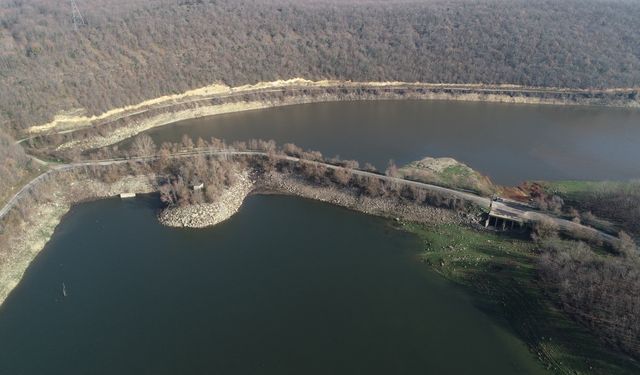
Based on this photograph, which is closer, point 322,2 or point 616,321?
point 616,321

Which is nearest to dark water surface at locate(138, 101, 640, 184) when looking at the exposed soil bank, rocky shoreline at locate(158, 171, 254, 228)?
A: rocky shoreline at locate(158, 171, 254, 228)

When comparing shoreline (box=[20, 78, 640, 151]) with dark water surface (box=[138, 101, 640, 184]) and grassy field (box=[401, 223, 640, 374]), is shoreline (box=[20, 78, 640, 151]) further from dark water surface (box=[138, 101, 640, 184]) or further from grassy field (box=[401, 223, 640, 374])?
grassy field (box=[401, 223, 640, 374])

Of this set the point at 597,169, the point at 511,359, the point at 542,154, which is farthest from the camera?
the point at 542,154

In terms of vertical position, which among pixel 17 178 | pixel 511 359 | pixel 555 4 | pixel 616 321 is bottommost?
pixel 511 359

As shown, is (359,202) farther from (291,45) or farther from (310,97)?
A: (291,45)

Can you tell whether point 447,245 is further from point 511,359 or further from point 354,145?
point 354,145

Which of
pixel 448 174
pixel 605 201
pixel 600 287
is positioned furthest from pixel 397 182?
pixel 605 201

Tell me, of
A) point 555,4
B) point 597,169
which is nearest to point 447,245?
point 597,169
